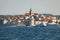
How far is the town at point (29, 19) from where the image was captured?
7012mm

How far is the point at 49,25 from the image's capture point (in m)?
7.86

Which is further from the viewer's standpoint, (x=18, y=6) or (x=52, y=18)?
(x=52, y=18)

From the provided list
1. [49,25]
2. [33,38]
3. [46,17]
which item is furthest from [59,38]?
[49,25]

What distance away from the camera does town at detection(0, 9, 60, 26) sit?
701 cm

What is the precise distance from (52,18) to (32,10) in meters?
0.62

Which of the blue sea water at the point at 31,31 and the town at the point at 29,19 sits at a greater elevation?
the town at the point at 29,19

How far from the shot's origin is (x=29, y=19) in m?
7.61

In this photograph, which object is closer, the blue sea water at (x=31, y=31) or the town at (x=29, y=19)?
the town at (x=29, y=19)

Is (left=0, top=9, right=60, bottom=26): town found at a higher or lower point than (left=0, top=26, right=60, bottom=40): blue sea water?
higher

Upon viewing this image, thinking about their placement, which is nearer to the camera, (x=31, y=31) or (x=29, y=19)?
(x=29, y=19)

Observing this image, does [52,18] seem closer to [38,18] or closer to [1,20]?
[38,18]

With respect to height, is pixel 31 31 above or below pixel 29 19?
below

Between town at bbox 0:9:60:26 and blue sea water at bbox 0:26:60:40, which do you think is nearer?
town at bbox 0:9:60:26

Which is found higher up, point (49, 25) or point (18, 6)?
point (18, 6)
